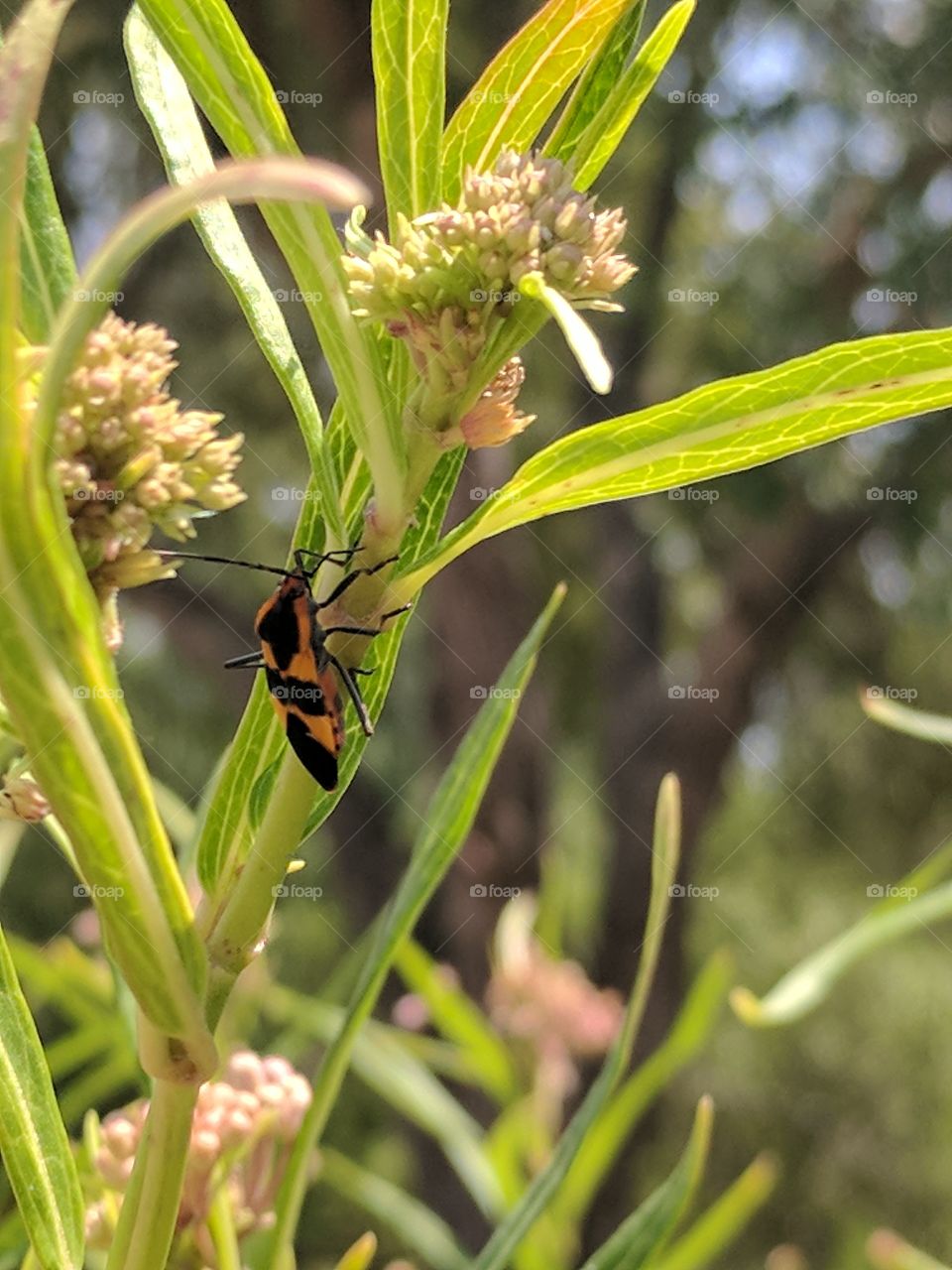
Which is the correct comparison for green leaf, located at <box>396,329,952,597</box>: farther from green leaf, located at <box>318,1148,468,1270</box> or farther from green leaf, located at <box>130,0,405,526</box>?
green leaf, located at <box>318,1148,468,1270</box>

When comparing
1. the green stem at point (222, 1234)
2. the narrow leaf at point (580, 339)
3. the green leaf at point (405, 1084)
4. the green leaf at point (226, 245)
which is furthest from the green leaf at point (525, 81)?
the green leaf at point (405, 1084)

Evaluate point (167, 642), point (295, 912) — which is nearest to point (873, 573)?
point (167, 642)

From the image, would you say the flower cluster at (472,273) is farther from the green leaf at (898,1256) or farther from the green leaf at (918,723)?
the green leaf at (898,1256)

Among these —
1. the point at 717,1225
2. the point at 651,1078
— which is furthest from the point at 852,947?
the point at 651,1078

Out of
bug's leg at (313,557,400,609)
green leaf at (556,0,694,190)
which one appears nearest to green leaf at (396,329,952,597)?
bug's leg at (313,557,400,609)

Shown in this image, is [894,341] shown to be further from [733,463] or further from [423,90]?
[423,90]

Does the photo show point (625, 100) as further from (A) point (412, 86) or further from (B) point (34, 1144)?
(B) point (34, 1144)

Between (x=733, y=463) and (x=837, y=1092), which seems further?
(x=837, y=1092)
